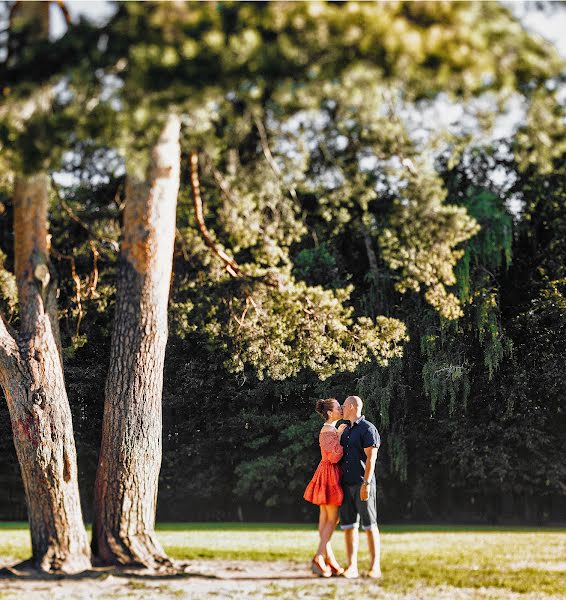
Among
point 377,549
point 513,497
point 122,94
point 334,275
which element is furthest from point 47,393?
A: point 513,497

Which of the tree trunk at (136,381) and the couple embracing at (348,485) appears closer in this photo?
the couple embracing at (348,485)

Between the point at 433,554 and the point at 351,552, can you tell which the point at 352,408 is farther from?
the point at 433,554

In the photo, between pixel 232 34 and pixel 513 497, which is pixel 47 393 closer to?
pixel 232 34

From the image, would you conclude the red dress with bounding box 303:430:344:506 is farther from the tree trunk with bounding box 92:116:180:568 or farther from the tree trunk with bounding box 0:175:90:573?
the tree trunk with bounding box 0:175:90:573

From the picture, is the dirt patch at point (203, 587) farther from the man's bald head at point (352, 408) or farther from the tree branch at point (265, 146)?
the tree branch at point (265, 146)

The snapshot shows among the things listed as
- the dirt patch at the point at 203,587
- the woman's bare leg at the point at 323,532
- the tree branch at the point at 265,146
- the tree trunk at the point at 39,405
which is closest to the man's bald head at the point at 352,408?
the woman's bare leg at the point at 323,532

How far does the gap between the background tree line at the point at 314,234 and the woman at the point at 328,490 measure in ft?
Answer: 6.13

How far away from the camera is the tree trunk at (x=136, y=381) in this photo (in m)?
8.94

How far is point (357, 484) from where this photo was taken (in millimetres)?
8617

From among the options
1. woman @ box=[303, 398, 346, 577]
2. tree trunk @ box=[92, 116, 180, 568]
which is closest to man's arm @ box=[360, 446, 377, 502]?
woman @ box=[303, 398, 346, 577]

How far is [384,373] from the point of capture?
20.5 m

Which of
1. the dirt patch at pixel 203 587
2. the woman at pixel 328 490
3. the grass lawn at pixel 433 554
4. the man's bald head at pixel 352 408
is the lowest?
the grass lawn at pixel 433 554

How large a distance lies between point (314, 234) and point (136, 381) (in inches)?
116

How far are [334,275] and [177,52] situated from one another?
14660mm
